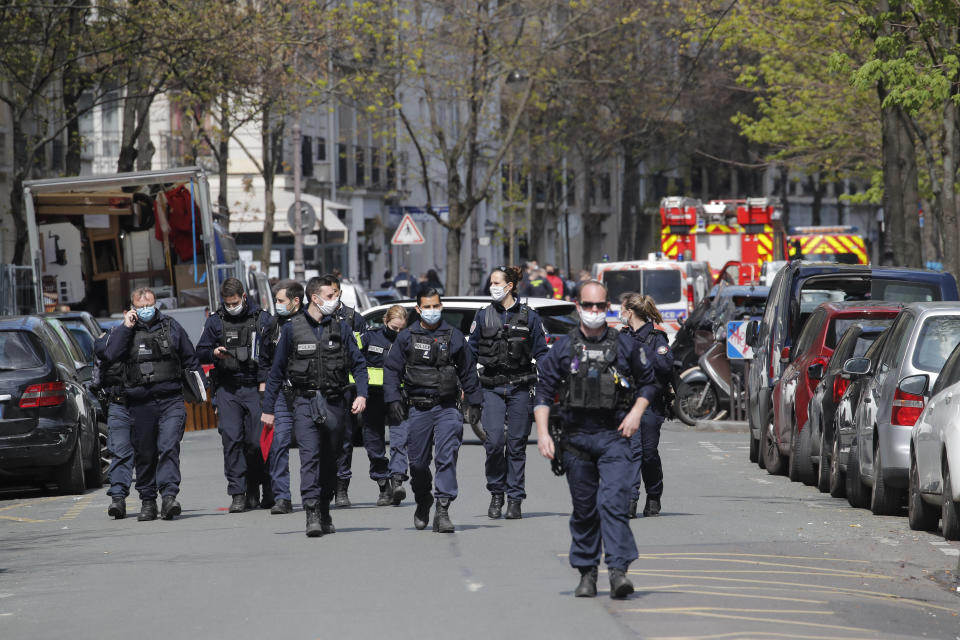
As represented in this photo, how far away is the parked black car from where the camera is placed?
15.0 metres

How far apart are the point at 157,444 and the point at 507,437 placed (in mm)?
2658

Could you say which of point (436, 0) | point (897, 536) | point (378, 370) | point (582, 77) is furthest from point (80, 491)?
point (582, 77)

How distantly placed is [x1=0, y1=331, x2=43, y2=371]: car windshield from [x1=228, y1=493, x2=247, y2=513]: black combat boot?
8.78 feet

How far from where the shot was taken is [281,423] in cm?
1252

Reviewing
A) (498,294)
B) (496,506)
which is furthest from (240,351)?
(496,506)

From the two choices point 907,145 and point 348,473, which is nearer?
point 348,473

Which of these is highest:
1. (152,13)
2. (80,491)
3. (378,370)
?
(152,13)

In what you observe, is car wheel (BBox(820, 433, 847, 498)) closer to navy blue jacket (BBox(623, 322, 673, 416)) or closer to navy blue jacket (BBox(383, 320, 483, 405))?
navy blue jacket (BBox(623, 322, 673, 416))

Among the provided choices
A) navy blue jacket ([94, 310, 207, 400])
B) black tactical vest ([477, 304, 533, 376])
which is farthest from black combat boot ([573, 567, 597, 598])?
navy blue jacket ([94, 310, 207, 400])

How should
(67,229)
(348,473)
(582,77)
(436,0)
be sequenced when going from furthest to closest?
(582,77), (436,0), (67,229), (348,473)

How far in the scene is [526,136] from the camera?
197 feet

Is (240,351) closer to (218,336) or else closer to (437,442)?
(218,336)

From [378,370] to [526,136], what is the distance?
46.1m

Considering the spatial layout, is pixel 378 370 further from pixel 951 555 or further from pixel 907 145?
pixel 907 145
